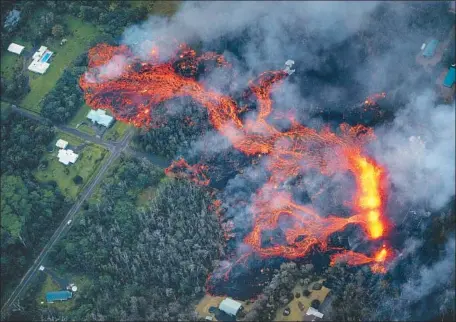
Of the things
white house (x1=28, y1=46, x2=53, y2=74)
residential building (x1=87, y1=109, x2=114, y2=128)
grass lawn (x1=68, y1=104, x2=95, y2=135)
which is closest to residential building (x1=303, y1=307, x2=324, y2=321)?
residential building (x1=87, y1=109, x2=114, y2=128)

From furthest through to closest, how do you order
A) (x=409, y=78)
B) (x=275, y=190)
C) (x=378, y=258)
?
(x=409, y=78) → (x=275, y=190) → (x=378, y=258)

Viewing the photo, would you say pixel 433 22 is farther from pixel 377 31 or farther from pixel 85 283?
pixel 85 283

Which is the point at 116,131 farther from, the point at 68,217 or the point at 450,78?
the point at 450,78

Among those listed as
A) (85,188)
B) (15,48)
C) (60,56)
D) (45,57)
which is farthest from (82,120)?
(15,48)

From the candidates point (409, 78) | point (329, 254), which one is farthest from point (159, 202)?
point (409, 78)

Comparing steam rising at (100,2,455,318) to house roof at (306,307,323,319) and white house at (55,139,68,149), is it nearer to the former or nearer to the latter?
house roof at (306,307,323,319)

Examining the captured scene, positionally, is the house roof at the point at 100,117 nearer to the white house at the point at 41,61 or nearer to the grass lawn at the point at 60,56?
the grass lawn at the point at 60,56
